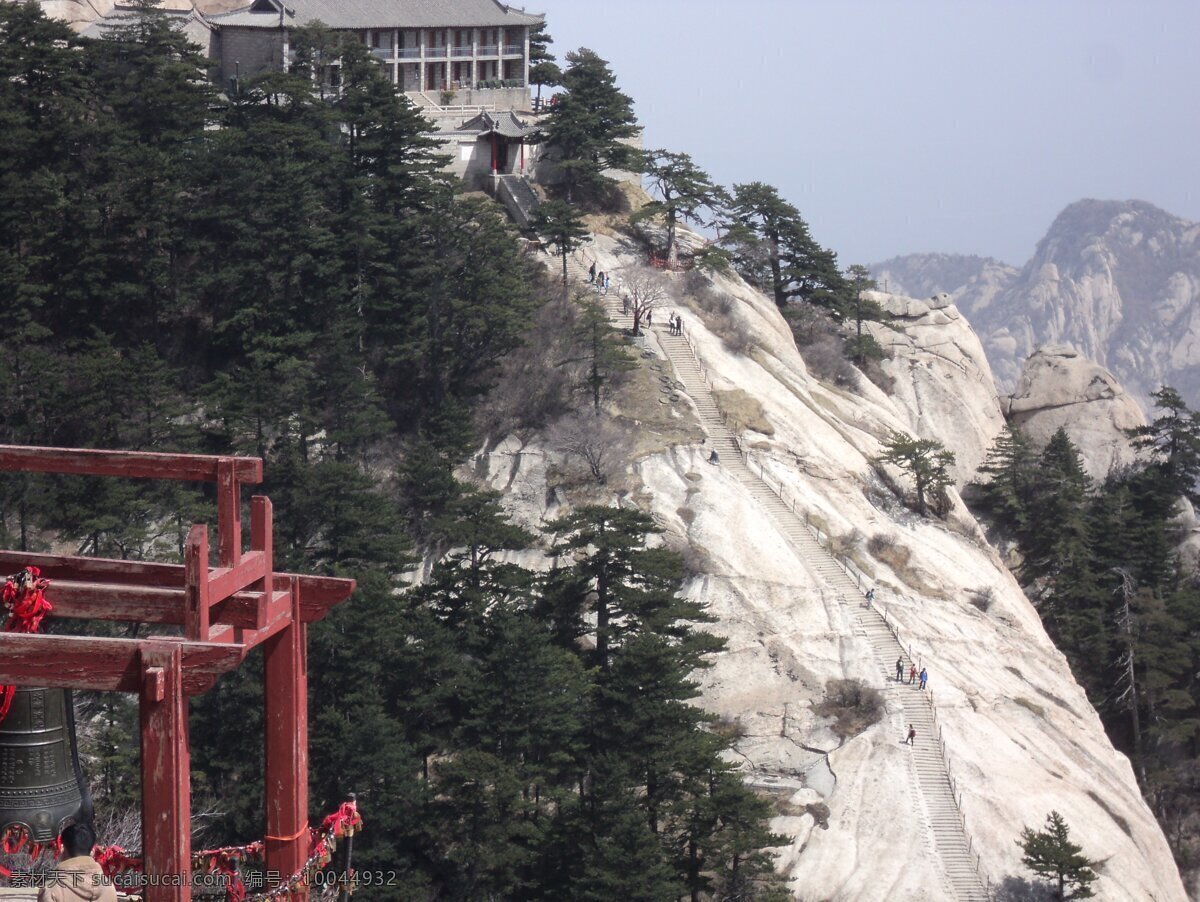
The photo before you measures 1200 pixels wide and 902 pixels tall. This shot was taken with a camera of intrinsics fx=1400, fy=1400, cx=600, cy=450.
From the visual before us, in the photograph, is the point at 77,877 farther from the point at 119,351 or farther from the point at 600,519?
the point at 119,351

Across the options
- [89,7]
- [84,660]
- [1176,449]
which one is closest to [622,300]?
[89,7]

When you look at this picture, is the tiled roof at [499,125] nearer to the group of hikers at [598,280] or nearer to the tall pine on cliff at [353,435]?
the tall pine on cliff at [353,435]

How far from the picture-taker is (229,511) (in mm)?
10969

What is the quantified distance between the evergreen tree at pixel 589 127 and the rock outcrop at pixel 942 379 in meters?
22.9

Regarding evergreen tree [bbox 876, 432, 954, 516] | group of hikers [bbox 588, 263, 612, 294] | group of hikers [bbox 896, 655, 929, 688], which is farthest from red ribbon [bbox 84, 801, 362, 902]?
group of hikers [bbox 588, 263, 612, 294]

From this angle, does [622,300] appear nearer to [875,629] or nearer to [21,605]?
[875,629]

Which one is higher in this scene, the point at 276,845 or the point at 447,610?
the point at 276,845

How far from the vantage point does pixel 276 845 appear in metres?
11.6

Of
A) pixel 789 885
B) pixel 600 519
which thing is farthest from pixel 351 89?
pixel 789 885

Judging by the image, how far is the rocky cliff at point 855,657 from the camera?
41.2 meters

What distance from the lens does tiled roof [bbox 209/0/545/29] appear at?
64500 millimetres

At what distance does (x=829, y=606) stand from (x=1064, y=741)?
9031 mm

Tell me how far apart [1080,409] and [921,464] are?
33281 mm

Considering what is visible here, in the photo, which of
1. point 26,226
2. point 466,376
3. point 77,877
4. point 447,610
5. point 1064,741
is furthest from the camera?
point 466,376
